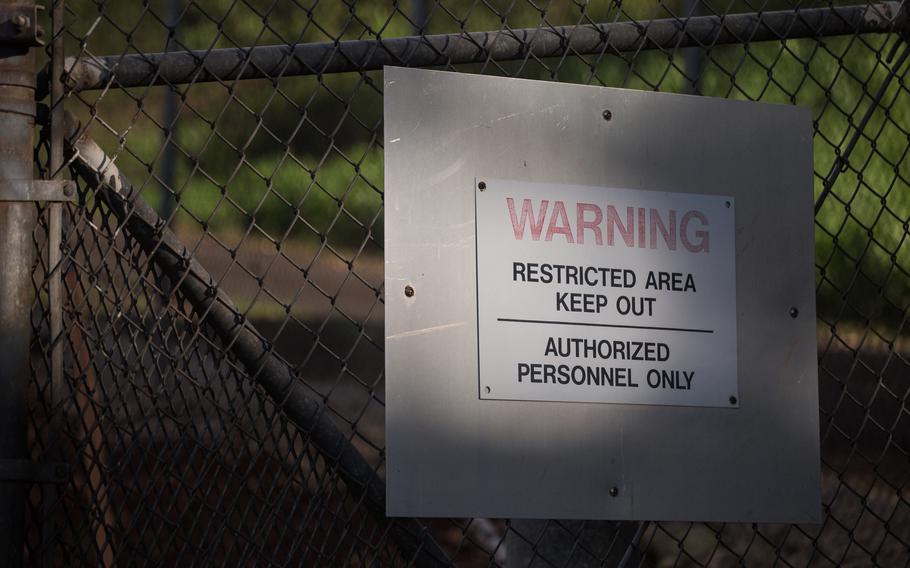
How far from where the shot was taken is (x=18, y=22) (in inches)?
65.9

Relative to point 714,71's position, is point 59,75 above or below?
above

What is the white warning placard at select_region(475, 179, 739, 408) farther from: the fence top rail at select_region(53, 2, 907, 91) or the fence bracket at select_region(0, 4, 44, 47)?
the fence bracket at select_region(0, 4, 44, 47)

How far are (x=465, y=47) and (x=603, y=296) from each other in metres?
0.55

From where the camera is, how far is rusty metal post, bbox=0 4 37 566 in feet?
5.43

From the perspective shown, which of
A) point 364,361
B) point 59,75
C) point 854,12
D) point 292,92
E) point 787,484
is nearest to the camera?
point 59,75

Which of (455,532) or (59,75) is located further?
(455,532)

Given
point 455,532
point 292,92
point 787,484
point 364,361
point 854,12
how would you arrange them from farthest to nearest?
point 455,532 < point 364,361 < point 292,92 < point 854,12 < point 787,484

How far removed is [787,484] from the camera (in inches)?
79.1

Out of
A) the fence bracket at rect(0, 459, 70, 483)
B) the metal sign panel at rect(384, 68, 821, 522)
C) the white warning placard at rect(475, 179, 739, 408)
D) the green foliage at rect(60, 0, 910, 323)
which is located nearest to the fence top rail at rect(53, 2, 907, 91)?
the metal sign panel at rect(384, 68, 821, 522)

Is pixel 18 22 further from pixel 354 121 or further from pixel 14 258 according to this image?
pixel 354 121

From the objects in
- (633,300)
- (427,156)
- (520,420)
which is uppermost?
(427,156)

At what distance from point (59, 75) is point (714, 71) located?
133 inches

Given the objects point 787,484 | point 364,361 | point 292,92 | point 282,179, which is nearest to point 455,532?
point 364,361

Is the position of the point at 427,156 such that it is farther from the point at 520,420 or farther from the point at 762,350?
the point at 762,350
